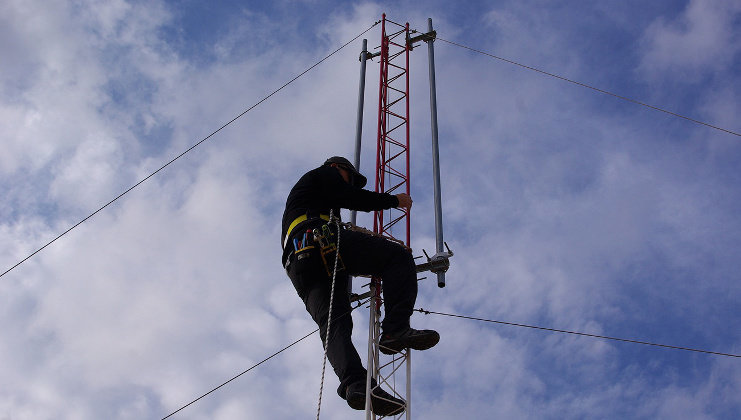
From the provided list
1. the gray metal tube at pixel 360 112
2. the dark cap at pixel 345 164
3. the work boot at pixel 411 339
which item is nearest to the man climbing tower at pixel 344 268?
the work boot at pixel 411 339

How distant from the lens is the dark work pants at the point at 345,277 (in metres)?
9.14

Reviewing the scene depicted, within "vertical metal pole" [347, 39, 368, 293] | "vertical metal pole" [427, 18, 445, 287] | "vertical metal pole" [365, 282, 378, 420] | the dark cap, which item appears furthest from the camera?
"vertical metal pole" [347, 39, 368, 293]

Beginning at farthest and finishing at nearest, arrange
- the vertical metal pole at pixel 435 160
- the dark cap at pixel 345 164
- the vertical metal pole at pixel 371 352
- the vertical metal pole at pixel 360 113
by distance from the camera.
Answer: the vertical metal pole at pixel 360 113
the vertical metal pole at pixel 435 160
the dark cap at pixel 345 164
the vertical metal pole at pixel 371 352

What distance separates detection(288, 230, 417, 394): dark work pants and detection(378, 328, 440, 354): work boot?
3.2 inches

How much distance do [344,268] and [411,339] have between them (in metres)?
1.19

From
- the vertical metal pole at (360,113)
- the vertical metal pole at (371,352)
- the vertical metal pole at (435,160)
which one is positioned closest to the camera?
the vertical metal pole at (371,352)

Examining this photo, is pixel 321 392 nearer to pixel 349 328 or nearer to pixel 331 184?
pixel 349 328

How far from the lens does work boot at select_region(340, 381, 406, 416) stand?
8.67m

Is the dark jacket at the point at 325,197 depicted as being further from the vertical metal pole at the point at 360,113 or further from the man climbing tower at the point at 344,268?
the vertical metal pole at the point at 360,113

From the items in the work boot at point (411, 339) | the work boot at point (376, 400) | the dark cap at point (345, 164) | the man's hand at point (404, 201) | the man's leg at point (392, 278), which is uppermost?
the dark cap at point (345, 164)

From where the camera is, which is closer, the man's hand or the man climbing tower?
the man climbing tower

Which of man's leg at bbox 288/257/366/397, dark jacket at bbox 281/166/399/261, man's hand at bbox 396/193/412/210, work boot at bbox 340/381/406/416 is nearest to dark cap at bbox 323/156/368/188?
dark jacket at bbox 281/166/399/261

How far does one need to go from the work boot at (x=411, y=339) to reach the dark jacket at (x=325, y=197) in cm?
152

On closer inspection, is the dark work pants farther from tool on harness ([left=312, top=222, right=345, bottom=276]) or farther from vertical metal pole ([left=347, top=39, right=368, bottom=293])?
vertical metal pole ([left=347, top=39, right=368, bottom=293])
